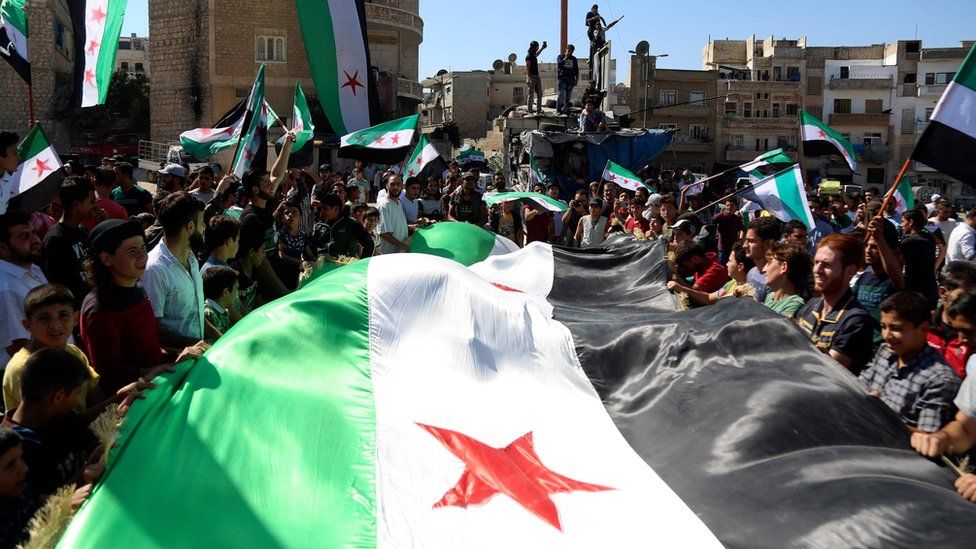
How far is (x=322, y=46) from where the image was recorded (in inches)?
381

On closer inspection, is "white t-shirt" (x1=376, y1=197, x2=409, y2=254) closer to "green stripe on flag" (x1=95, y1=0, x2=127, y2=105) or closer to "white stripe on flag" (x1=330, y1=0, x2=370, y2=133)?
"white stripe on flag" (x1=330, y1=0, x2=370, y2=133)

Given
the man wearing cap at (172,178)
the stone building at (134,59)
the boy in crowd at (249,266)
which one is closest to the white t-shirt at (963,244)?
the boy in crowd at (249,266)

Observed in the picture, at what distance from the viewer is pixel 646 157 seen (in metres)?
20.8

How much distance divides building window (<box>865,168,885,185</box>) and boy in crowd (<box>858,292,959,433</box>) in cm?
5971

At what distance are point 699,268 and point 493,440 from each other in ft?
12.7

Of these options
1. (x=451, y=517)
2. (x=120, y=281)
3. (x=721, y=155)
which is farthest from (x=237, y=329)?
(x=721, y=155)

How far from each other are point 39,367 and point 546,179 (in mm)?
16351

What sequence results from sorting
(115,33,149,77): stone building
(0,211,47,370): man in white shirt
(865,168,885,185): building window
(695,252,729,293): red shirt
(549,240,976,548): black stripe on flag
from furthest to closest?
(115,33,149,77): stone building
(865,168,885,185): building window
(695,252,729,293): red shirt
(0,211,47,370): man in white shirt
(549,240,976,548): black stripe on flag

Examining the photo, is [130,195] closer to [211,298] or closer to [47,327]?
[211,298]

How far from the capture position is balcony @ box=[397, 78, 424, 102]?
44.2 m

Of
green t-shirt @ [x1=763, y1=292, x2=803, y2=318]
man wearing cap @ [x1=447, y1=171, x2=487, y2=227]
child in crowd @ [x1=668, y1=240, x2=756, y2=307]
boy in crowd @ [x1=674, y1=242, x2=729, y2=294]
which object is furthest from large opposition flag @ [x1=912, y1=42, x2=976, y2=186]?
man wearing cap @ [x1=447, y1=171, x2=487, y2=227]

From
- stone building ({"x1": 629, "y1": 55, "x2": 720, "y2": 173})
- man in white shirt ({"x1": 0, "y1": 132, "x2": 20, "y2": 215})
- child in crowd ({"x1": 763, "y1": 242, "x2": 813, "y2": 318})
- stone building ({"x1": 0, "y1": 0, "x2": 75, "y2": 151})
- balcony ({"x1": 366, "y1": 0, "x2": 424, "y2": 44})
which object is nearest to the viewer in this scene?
child in crowd ({"x1": 763, "y1": 242, "x2": 813, "y2": 318})

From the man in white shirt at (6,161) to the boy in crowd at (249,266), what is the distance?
179 centimetres

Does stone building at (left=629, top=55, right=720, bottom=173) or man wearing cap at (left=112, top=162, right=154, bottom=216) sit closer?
man wearing cap at (left=112, top=162, right=154, bottom=216)
